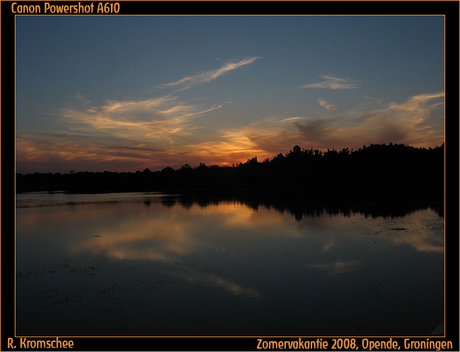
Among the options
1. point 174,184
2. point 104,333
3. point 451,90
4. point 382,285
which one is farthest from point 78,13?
point 174,184

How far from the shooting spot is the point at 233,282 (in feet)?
29.2

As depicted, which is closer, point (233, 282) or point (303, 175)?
point (233, 282)

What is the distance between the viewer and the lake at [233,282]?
659 cm

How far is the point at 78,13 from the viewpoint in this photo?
5996 mm

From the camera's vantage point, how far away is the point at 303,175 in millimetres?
86875

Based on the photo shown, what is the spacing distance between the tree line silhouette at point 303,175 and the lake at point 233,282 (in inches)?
1986

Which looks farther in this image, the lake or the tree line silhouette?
the tree line silhouette

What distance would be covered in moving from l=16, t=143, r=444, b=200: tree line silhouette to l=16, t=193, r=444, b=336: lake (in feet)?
165

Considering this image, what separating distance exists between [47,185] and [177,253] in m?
104

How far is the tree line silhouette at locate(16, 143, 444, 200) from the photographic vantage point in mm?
74500

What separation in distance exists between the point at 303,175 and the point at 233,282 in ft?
264

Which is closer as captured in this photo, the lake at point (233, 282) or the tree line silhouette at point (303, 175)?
the lake at point (233, 282)

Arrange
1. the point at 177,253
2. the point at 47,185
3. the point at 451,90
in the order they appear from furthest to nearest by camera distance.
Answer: the point at 47,185 → the point at 177,253 → the point at 451,90

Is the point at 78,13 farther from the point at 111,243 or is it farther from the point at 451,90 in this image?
the point at 111,243
